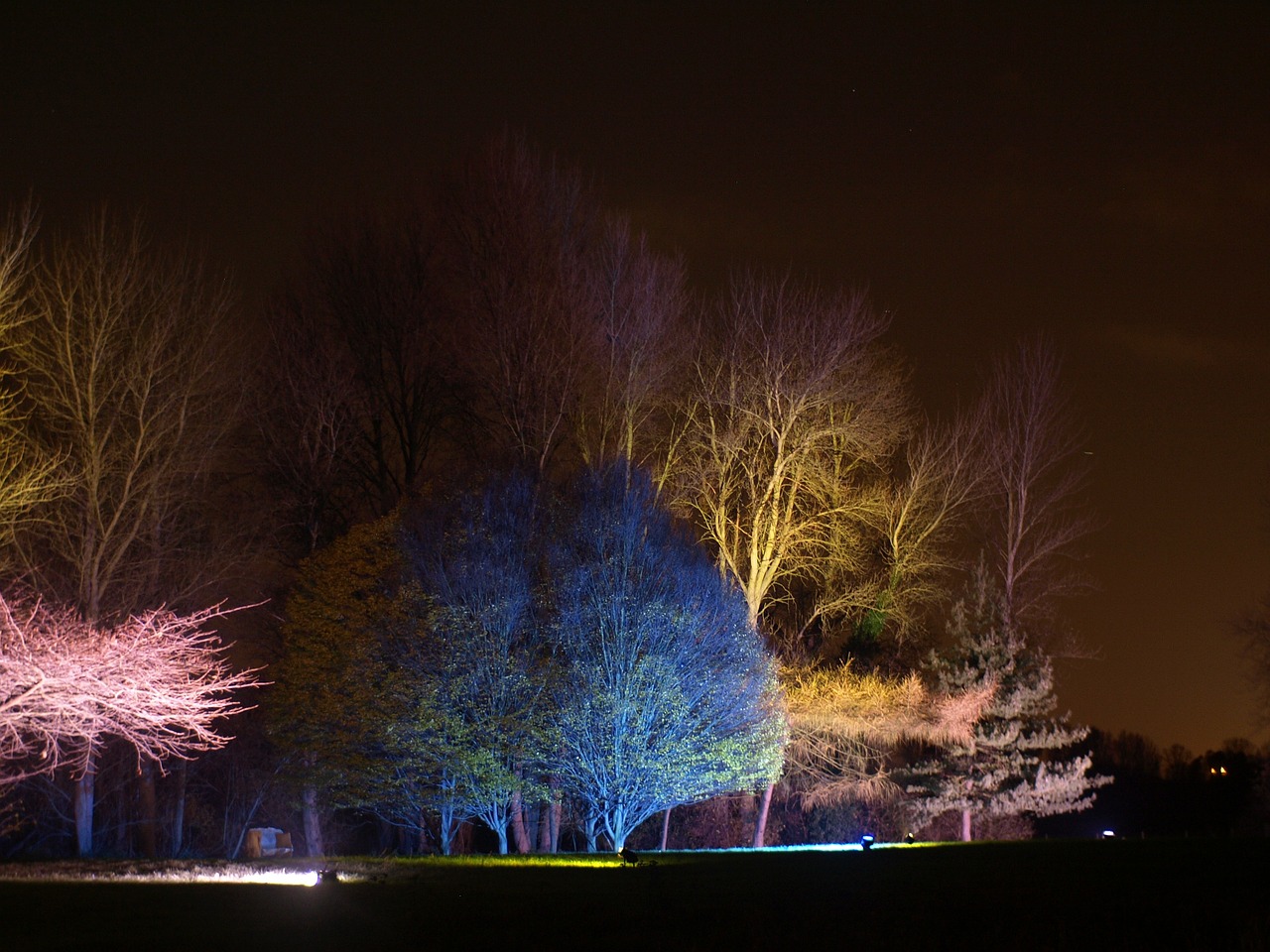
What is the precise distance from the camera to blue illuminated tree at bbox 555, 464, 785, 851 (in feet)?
86.3

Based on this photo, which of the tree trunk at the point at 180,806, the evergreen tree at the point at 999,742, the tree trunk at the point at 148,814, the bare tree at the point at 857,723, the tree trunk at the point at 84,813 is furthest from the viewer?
the tree trunk at the point at 180,806

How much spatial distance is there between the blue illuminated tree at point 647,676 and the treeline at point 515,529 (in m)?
0.10

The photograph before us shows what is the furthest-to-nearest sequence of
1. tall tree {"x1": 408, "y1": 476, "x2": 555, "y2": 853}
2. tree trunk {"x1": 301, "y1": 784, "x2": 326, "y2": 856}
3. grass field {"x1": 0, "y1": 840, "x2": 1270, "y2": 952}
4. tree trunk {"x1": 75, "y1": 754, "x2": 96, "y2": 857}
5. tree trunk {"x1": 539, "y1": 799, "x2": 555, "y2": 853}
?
tree trunk {"x1": 301, "y1": 784, "x2": 326, "y2": 856} < tree trunk {"x1": 539, "y1": 799, "x2": 555, "y2": 853} < tree trunk {"x1": 75, "y1": 754, "x2": 96, "y2": 857} < tall tree {"x1": 408, "y1": 476, "x2": 555, "y2": 853} < grass field {"x1": 0, "y1": 840, "x2": 1270, "y2": 952}

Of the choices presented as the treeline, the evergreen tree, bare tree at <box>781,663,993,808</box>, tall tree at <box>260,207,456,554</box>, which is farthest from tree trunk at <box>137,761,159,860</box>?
the evergreen tree

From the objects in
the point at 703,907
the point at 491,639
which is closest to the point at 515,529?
the point at 491,639

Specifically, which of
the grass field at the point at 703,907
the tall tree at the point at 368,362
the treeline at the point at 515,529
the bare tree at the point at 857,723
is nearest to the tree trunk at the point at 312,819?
the treeline at the point at 515,529

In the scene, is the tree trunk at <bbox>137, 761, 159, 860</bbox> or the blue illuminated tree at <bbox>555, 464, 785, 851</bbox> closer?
the blue illuminated tree at <bbox>555, 464, 785, 851</bbox>

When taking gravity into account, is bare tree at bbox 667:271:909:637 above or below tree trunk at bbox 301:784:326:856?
above

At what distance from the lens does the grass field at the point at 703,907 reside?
1090 centimetres

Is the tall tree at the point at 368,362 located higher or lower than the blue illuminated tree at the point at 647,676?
higher

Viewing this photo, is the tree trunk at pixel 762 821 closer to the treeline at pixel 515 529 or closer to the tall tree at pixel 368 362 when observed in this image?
the treeline at pixel 515 529

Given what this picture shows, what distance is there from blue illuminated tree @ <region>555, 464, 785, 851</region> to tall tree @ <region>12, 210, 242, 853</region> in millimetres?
9162

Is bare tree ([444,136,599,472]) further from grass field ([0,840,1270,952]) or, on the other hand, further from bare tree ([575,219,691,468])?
grass field ([0,840,1270,952])

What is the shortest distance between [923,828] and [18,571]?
77.1 feet
